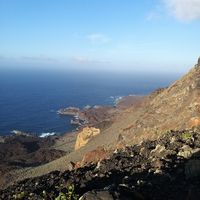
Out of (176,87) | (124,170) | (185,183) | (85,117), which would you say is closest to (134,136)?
(176,87)

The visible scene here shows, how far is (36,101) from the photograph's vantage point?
6634 inches

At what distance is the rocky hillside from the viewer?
9844 millimetres

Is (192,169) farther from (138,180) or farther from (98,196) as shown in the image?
(98,196)

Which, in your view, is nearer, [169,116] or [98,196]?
[98,196]

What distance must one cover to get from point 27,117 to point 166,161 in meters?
112

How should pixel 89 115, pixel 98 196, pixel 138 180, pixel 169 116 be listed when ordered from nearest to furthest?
pixel 98 196
pixel 138 180
pixel 169 116
pixel 89 115

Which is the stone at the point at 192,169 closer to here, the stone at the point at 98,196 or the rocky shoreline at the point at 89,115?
the stone at the point at 98,196

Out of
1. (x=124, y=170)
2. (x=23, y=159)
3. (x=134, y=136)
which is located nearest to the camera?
(x=124, y=170)

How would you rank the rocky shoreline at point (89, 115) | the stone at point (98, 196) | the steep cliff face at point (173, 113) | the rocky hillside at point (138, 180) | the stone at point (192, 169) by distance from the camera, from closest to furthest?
the stone at point (98, 196) → the rocky hillside at point (138, 180) → the stone at point (192, 169) → the steep cliff face at point (173, 113) → the rocky shoreline at point (89, 115)

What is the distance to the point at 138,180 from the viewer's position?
11547 mm

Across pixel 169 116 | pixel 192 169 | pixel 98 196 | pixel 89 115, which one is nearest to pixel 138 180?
pixel 192 169

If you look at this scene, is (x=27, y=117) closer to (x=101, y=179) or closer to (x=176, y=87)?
(x=176, y=87)

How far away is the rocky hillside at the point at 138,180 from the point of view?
32.3ft

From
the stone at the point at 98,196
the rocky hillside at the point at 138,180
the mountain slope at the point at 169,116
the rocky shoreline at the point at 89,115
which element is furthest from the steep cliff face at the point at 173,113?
the rocky shoreline at the point at 89,115
